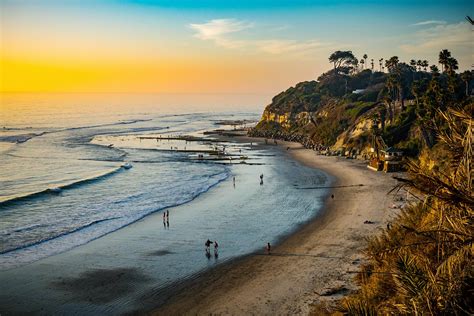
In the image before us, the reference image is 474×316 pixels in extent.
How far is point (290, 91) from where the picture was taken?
501 feet

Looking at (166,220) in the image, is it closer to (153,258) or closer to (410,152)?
(153,258)

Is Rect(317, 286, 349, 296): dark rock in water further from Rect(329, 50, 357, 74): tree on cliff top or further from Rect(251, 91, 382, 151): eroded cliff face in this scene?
Rect(329, 50, 357, 74): tree on cliff top

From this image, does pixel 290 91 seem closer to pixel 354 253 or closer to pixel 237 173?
pixel 237 173

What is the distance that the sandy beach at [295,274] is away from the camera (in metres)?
21.3

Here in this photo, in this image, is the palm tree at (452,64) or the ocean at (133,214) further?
the palm tree at (452,64)

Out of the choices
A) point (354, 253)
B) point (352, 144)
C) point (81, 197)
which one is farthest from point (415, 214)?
point (352, 144)

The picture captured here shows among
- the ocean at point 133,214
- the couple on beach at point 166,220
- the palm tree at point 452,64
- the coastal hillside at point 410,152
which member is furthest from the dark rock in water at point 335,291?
the palm tree at point 452,64

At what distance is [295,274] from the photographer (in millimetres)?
25109

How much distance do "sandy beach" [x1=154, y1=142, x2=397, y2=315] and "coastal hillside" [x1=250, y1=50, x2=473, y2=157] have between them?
9594 mm

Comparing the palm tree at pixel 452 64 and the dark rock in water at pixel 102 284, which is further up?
the palm tree at pixel 452 64

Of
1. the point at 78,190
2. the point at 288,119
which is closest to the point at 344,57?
the point at 288,119

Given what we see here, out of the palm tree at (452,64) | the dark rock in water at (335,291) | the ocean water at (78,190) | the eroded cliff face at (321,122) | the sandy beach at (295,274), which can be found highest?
the palm tree at (452,64)

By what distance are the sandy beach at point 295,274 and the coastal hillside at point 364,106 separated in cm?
959

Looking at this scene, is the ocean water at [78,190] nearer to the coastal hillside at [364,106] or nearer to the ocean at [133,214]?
the ocean at [133,214]
